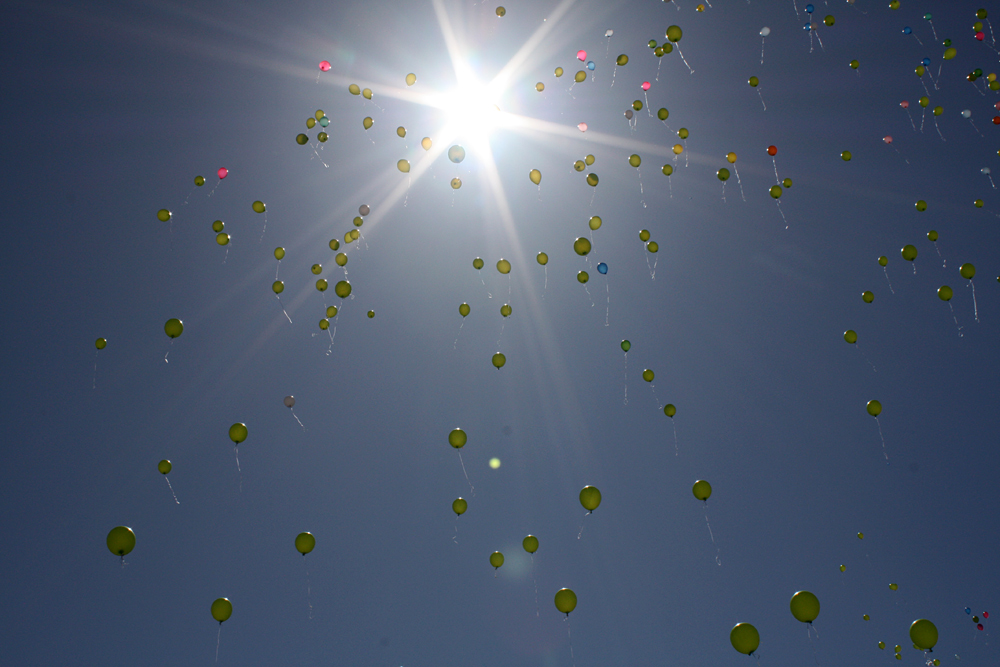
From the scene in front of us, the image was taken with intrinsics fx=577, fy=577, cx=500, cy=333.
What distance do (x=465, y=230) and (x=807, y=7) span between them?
3.61 meters

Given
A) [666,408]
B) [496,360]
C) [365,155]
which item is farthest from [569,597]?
[365,155]

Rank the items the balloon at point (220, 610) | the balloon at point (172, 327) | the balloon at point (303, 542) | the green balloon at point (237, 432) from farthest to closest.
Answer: the balloon at point (172, 327)
the green balloon at point (237, 432)
the balloon at point (303, 542)
the balloon at point (220, 610)

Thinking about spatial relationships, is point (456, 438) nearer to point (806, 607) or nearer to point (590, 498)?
point (590, 498)

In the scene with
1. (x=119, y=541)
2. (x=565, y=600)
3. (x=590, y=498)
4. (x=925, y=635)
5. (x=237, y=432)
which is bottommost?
(x=925, y=635)

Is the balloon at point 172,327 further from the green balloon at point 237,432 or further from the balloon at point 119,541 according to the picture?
the balloon at point 119,541

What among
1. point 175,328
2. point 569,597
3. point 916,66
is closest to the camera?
point 569,597

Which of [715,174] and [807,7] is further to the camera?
[715,174]

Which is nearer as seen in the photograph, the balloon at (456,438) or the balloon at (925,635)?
the balloon at (925,635)

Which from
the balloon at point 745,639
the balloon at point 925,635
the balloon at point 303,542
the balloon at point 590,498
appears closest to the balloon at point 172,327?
the balloon at point 303,542

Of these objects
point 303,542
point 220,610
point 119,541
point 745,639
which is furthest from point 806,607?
point 119,541

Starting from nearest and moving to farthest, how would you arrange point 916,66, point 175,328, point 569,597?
point 569,597 → point 175,328 → point 916,66

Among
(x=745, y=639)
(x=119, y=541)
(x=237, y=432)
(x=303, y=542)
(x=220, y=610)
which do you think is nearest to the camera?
(x=745, y=639)

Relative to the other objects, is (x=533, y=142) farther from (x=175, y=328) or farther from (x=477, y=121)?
(x=175, y=328)

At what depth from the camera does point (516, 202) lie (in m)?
5.46
